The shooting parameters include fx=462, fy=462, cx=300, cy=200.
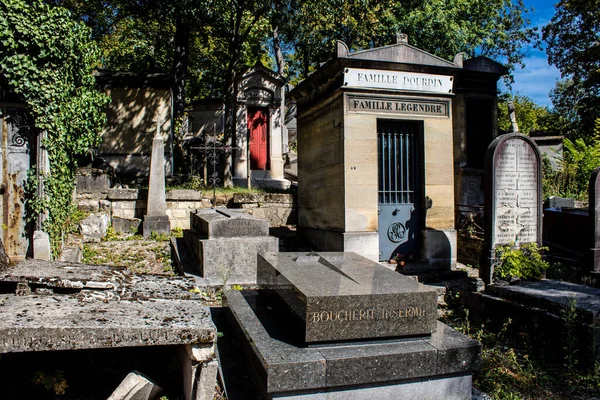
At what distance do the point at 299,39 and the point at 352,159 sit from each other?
12.0 metres

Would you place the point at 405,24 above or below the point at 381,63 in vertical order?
above

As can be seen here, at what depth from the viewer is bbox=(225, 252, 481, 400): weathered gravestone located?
3.00 meters

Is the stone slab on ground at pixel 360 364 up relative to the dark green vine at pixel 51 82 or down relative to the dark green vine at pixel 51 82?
down

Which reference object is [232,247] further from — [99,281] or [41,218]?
[99,281]

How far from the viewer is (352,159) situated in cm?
766

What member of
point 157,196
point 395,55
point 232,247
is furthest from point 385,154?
point 157,196

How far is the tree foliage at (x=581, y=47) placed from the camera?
19.0 m

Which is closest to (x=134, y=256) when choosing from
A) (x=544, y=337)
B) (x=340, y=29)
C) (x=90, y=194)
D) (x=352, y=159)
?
(x=90, y=194)

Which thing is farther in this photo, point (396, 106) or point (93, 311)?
point (396, 106)

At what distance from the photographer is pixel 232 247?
258 inches

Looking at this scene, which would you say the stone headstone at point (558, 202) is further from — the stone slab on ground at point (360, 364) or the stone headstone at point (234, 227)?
the stone slab on ground at point (360, 364)

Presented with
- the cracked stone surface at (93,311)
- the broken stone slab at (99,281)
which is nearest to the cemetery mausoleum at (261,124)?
the broken stone slab at (99,281)

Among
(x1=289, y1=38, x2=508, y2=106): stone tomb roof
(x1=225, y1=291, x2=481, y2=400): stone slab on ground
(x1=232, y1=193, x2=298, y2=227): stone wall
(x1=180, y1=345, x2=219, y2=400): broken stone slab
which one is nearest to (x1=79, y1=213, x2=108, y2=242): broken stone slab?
(x1=232, y1=193, x2=298, y2=227): stone wall

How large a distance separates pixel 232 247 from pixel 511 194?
13.5 feet
